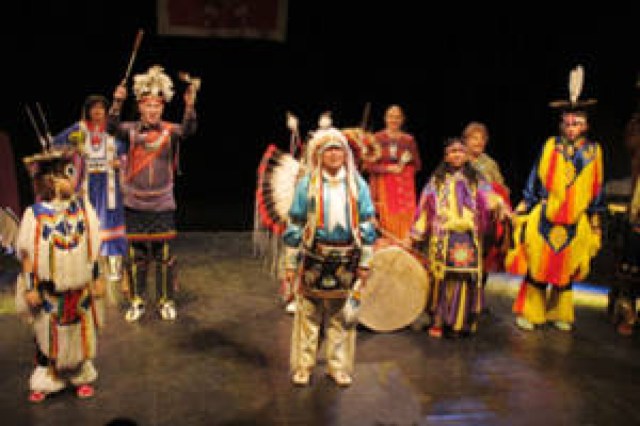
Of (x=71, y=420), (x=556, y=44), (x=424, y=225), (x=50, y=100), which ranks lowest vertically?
(x=71, y=420)

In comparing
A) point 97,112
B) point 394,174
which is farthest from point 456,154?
point 97,112

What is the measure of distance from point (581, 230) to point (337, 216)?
2.17 metres

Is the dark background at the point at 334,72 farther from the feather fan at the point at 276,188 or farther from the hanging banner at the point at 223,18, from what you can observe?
the feather fan at the point at 276,188

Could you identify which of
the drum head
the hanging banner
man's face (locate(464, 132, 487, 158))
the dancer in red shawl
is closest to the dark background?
the hanging banner

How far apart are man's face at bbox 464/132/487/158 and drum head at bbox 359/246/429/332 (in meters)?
1.02

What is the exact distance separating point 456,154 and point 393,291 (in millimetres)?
1088

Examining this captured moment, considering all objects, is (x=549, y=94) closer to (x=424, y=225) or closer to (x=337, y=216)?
(x=424, y=225)

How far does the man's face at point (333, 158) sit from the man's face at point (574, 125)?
6.49 feet

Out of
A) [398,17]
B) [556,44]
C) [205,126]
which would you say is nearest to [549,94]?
[556,44]

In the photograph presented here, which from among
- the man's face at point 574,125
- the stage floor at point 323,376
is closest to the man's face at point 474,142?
the man's face at point 574,125

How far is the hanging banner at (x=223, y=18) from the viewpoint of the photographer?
6.97 m

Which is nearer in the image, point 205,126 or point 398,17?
point 398,17

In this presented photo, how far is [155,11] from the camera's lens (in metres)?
7.07

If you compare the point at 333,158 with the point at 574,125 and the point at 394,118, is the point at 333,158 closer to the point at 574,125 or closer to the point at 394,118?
the point at 574,125
